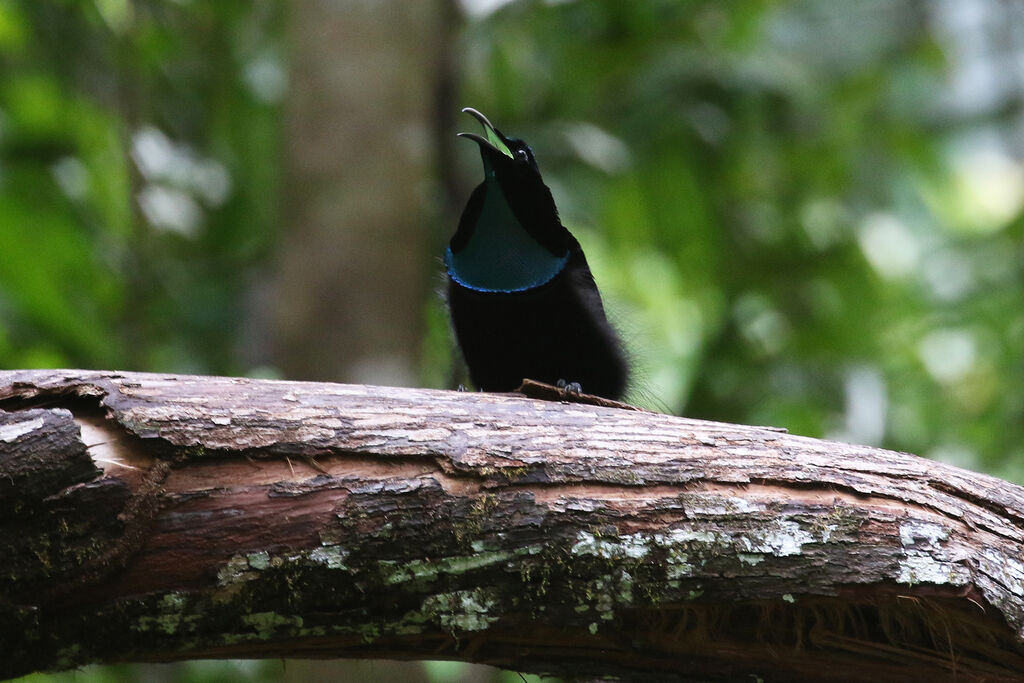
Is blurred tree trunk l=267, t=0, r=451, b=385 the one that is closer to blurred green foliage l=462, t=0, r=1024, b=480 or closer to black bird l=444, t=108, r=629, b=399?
blurred green foliage l=462, t=0, r=1024, b=480

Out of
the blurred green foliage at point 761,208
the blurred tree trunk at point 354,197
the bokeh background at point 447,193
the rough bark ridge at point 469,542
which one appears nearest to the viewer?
the rough bark ridge at point 469,542

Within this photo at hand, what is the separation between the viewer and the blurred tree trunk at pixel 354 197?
5.32 metres

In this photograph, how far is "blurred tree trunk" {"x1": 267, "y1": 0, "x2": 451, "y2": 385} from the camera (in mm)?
5316

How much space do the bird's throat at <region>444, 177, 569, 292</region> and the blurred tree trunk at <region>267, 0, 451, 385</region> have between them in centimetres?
134

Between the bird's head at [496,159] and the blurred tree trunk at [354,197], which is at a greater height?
the blurred tree trunk at [354,197]

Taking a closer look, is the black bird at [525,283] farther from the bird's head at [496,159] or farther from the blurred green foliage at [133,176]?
the blurred green foliage at [133,176]

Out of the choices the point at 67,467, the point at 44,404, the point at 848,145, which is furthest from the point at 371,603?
the point at 848,145

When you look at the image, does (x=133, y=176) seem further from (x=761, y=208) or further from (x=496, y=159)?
(x=761, y=208)

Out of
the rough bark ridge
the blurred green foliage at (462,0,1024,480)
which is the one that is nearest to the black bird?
the rough bark ridge

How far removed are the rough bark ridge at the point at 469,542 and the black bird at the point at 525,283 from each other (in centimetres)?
136

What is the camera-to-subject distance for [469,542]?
2404 millimetres

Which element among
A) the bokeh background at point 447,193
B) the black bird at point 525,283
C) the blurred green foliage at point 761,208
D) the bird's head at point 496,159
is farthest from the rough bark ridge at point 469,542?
the blurred green foliage at point 761,208

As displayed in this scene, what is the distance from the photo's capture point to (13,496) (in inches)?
87.3

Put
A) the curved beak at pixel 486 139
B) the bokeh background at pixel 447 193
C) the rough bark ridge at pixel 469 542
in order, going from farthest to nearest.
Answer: the bokeh background at pixel 447 193, the curved beak at pixel 486 139, the rough bark ridge at pixel 469 542
